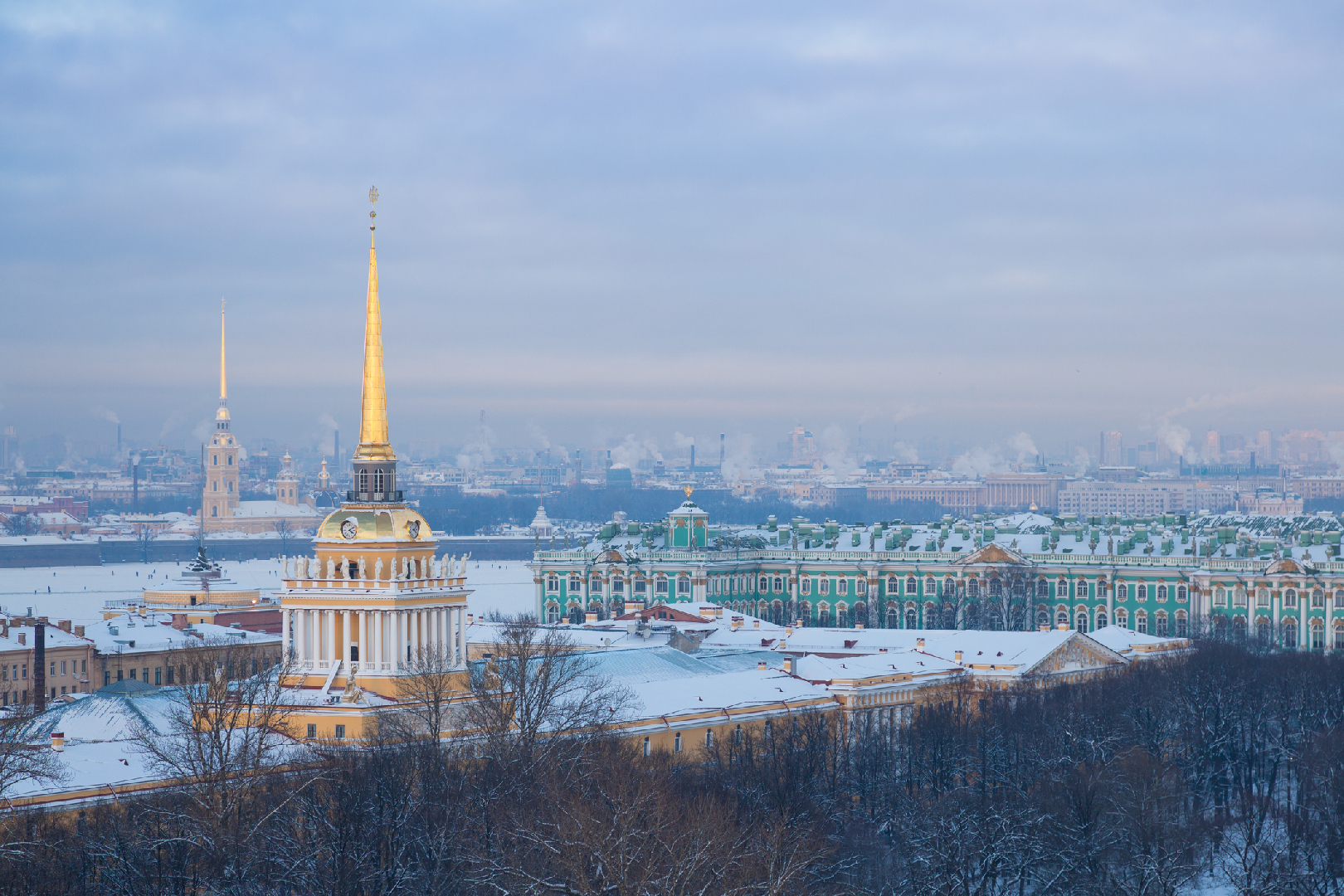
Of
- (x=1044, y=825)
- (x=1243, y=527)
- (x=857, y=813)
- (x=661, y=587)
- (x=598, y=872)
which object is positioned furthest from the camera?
(x=1243, y=527)

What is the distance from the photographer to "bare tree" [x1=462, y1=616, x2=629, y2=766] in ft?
157

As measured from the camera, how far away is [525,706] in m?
48.7

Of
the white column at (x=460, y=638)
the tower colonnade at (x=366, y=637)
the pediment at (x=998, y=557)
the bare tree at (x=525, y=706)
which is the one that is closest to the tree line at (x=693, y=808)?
the bare tree at (x=525, y=706)

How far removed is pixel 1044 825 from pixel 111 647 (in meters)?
46.5

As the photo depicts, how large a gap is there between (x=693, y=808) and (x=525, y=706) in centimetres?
472

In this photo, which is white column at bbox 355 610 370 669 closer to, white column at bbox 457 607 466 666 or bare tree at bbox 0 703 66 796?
white column at bbox 457 607 466 666

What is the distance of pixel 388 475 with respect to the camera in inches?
2094

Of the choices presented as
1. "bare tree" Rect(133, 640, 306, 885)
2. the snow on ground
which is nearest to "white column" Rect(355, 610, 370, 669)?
"bare tree" Rect(133, 640, 306, 885)

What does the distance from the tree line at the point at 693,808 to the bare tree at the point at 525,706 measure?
0.28ft

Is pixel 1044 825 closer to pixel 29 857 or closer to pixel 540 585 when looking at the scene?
pixel 29 857

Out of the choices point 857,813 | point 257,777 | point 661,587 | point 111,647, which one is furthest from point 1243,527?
point 257,777

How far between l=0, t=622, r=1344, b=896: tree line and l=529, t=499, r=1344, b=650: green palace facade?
3873 cm

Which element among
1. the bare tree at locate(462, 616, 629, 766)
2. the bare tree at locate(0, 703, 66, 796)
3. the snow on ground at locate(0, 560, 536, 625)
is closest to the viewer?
the bare tree at locate(0, 703, 66, 796)

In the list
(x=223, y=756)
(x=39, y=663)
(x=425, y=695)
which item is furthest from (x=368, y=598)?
(x=39, y=663)
